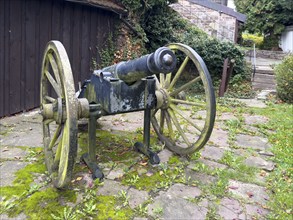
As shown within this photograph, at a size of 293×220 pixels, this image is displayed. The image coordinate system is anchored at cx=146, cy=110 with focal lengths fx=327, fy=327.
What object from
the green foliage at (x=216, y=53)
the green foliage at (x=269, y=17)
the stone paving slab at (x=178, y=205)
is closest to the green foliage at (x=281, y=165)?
the stone paving slab at (x=178, y=205)

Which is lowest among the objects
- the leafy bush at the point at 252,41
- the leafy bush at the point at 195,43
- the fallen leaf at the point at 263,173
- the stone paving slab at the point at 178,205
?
the stone paving slab at the point at 178,205

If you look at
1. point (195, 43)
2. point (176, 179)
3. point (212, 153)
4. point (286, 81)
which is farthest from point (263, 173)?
point (195, 43)

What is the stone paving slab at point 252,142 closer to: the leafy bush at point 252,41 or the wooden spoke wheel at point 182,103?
the wooden spoke wheel at point 182,103

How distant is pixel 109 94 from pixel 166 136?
4.10 ft

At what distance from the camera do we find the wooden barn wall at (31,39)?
514 cm

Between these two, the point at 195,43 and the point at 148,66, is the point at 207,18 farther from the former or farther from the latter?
the point at 148,66

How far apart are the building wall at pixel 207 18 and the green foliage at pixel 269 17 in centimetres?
542

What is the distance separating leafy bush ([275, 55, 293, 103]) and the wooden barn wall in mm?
4483

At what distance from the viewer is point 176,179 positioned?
3.03 meters

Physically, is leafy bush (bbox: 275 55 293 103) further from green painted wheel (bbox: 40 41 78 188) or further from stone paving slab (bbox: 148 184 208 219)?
green painted wheel (bbox: 40 41 78 188)

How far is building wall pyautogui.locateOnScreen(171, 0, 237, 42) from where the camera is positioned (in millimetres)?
14633

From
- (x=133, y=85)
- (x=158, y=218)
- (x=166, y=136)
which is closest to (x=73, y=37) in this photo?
(x=166, y=136)

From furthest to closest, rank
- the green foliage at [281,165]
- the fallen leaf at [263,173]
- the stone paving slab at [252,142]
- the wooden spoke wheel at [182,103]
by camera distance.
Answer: the stone paving slab at [252,142] → the fallen leaf at [263,173] → the wooden spoke wheel at [182,103] → the green foliage at [281,165]

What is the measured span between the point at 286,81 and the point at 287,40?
1315cm
